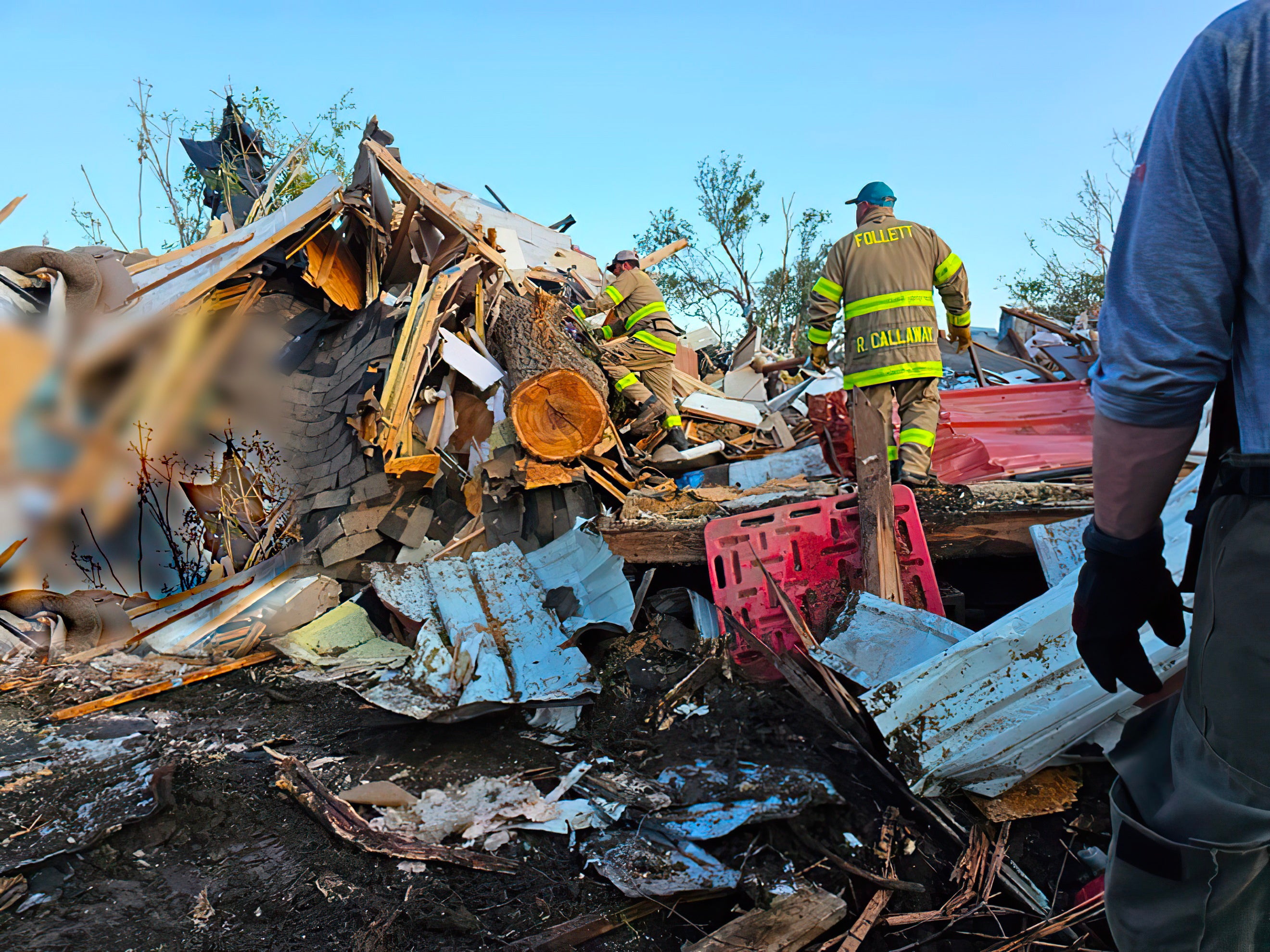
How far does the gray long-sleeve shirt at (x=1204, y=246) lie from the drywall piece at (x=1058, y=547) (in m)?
2.50

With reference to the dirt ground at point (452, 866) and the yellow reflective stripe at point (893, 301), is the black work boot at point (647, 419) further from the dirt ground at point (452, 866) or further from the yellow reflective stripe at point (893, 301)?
the dirt ground at point (452, 866)

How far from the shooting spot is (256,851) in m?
2.33

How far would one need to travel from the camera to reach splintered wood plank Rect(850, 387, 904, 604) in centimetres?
326

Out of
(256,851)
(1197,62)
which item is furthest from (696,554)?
(1197,62)

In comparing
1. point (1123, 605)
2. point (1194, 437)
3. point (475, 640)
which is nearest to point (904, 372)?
point (475, 640)

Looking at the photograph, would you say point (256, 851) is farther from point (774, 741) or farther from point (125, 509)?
point (125, 509)

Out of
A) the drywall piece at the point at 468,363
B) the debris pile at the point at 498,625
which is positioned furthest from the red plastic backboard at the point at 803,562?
the drywall piece at the point at 468,363

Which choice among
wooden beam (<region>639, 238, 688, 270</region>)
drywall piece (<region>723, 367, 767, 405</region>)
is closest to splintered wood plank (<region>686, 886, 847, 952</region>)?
drywall piece (<region>723, 367, 767, 405</region>)

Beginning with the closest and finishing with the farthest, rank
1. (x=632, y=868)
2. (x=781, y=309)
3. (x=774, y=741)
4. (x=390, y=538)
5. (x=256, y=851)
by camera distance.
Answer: (x=632, y=868) → (x=256, y=851) → (x=774, y=741) → (x=390, y=538) → (x=781, y=309)

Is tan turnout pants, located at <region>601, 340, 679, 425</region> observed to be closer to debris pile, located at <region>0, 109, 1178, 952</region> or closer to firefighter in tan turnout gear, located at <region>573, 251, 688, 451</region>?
firefighter in tan turnout gear, located at <region>573, 251, 688, 451</region>

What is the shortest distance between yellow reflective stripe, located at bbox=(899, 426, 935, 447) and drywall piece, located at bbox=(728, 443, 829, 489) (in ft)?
2.77

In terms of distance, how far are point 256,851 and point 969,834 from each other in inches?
84.2

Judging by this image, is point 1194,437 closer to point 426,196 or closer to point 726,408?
point 426,196

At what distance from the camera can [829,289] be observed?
14.8 feet
